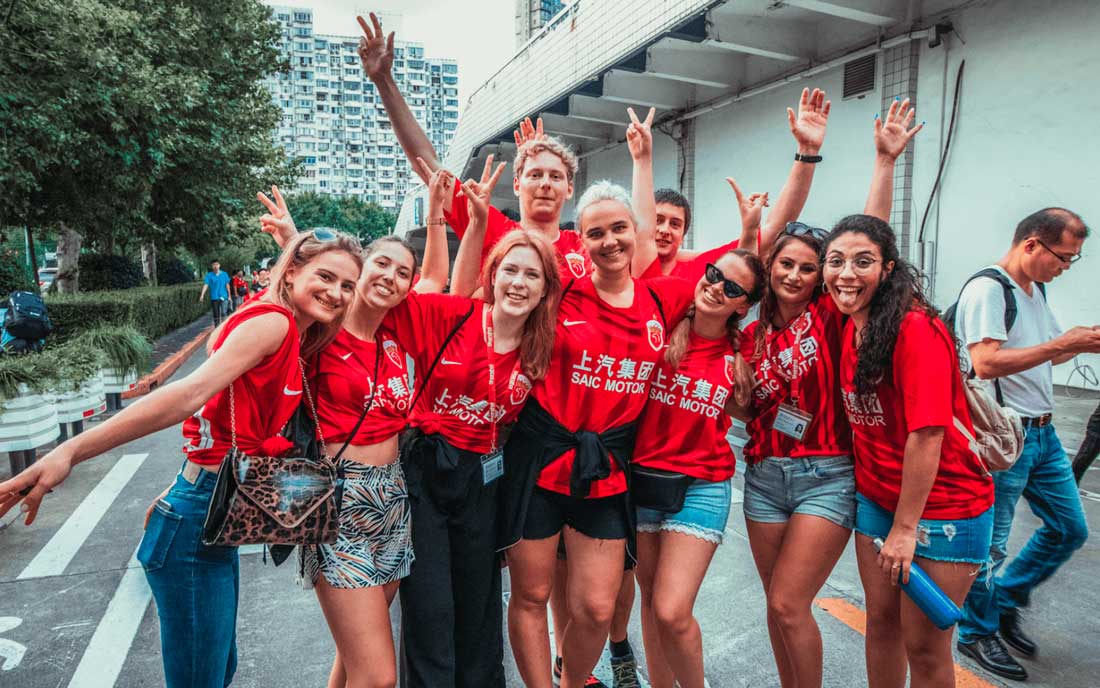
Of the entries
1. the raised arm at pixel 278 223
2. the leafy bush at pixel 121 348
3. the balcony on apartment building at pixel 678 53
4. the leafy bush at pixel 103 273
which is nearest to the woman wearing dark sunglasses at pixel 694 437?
the raised arm at pixel 278 223

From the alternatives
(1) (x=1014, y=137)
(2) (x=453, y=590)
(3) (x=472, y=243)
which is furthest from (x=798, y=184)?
(1) (x=1014, y=137)

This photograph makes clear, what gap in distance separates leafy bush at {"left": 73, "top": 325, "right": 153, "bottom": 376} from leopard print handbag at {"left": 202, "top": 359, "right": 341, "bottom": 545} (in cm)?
698

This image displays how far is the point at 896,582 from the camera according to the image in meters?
2.31

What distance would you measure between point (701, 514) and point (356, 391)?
133 centimetres

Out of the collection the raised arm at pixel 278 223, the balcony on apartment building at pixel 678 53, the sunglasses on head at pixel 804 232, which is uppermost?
the balcony on apartment building at pixel 678 53

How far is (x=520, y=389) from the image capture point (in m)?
2.66

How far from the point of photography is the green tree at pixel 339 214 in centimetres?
6750

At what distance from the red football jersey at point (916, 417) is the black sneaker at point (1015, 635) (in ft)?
4.85

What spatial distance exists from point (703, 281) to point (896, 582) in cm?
122

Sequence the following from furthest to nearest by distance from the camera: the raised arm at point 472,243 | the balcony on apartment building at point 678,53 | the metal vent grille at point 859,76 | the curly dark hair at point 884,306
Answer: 1. the metal vent grille at point 859,76
2. the balcony on apartment building at point 678,53
3. the raised arm at point 472,243
4. the curly dark hair at point 884,306

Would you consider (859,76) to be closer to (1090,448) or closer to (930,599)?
(1090,448)

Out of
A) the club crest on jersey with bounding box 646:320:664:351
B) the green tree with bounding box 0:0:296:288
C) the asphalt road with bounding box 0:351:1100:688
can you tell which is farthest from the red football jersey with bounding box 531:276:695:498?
the green tree with bounding box 0:0:296:288

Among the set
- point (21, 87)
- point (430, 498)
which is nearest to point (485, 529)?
point (430, 498)

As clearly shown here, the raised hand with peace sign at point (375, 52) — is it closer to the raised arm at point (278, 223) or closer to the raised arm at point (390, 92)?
the raised arm at point (390, 92)
